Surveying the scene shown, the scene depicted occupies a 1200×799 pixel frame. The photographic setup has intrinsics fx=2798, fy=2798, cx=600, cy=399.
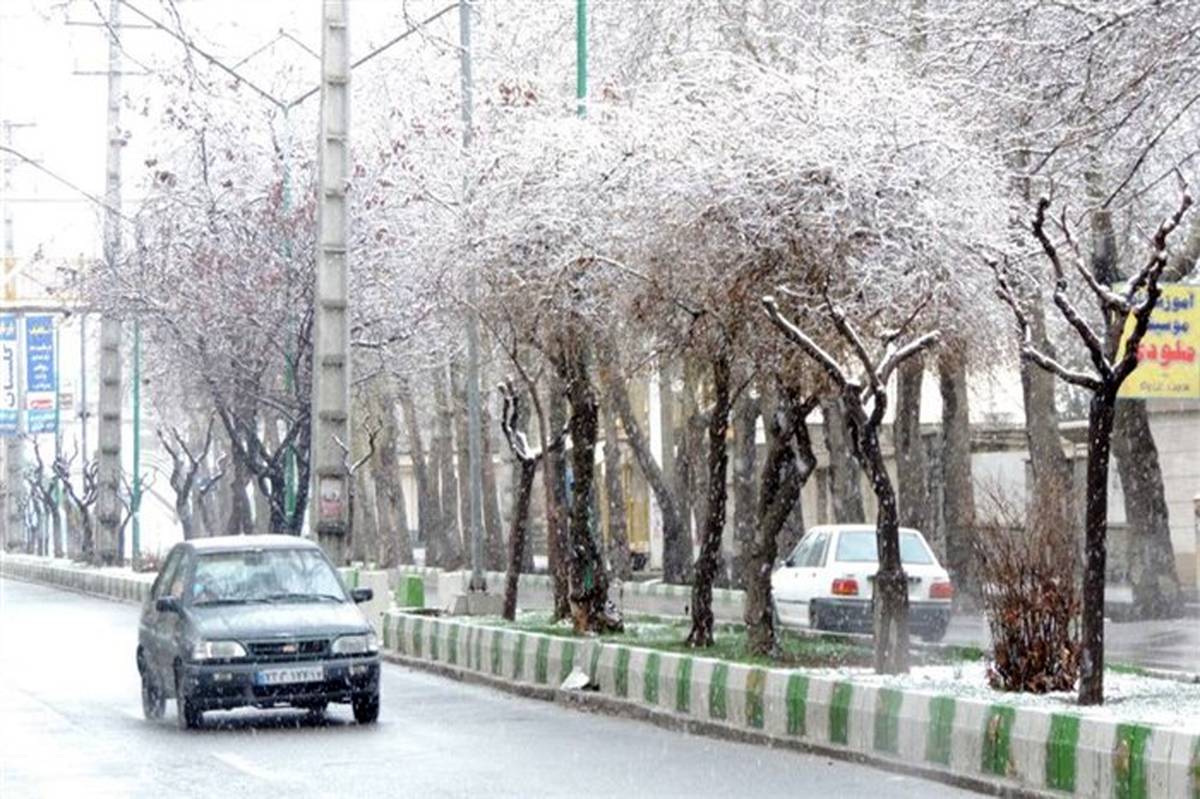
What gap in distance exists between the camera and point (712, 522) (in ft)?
91.1

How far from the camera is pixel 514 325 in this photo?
100 ft

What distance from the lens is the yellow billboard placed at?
80.3 ft

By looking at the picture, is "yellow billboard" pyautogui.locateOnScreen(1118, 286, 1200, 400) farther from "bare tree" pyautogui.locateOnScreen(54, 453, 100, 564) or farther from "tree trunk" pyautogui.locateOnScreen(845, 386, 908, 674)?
"bare tree" pyautogui.locateOnScreen(54, 453, 100, 564)

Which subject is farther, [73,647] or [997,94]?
[73,647]

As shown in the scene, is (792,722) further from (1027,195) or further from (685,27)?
(685,27)

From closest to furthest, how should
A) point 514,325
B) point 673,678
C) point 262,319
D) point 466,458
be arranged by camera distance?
point 673,678
point 514,325
point 262,319
point 466,458

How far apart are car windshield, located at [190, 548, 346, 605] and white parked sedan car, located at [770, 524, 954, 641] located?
29.0 feet

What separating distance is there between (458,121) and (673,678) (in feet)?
65.0

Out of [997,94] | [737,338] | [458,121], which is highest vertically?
[458,121]

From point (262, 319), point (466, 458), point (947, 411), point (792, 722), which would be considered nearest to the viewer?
point (792, 722)

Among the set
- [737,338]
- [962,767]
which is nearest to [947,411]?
[737,338]

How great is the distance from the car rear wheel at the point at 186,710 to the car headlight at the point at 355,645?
3.92 feet

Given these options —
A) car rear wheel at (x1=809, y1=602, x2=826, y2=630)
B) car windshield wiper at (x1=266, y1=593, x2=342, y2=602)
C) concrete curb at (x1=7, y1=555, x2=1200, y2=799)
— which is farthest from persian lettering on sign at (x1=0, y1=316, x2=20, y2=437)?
car windshield wiper at (x1=266, y1=593, x2=342, y2=602)

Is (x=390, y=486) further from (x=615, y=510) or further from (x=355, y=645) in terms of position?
(x=355, y=645)
